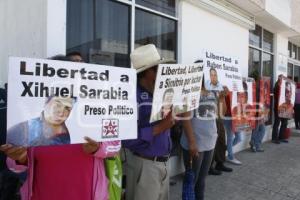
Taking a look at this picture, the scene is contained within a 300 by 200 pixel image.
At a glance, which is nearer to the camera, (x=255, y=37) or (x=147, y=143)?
(x=147, y=143)

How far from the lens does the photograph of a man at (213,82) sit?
3.92 metres

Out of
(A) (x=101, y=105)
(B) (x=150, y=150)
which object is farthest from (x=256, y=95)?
(A) (x=101, y=105)

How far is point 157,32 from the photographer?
5.09 meters

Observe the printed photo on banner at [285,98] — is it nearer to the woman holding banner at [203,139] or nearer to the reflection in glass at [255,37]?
the reflection in glass at [255,37]

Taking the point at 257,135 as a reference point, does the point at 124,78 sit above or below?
above

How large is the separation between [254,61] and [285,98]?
124 cm

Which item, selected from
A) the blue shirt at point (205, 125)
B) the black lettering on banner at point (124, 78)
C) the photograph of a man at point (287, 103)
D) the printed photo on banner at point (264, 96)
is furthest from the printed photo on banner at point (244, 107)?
the black lettering on banner at point (124, 78)

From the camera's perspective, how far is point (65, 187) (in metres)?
1.94

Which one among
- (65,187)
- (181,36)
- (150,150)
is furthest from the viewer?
(181,36)

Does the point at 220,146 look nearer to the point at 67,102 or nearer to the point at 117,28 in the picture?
the point at 117,28

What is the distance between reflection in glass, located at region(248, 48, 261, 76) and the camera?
7980 millimetres

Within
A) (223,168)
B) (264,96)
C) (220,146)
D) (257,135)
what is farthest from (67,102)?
(264,96)

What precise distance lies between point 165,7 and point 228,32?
193 centimetres

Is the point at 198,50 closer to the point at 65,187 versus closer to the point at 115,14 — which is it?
the point at 115,14
